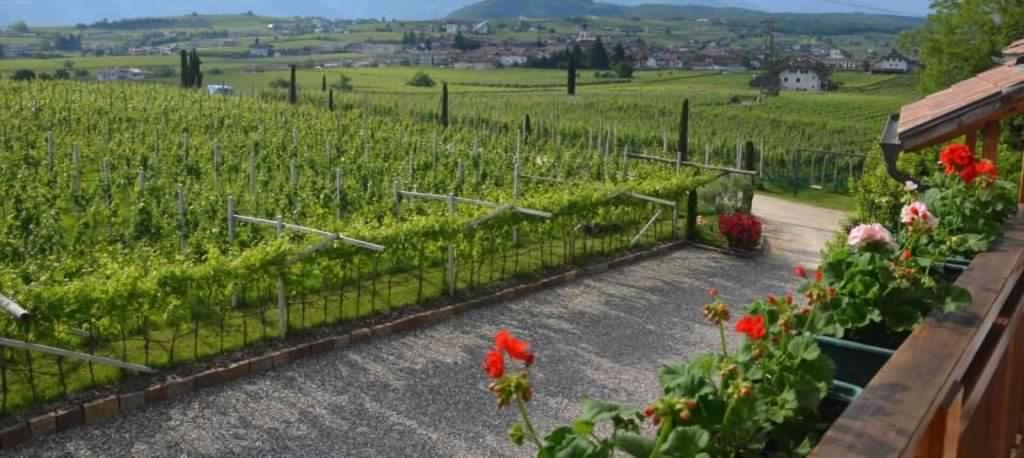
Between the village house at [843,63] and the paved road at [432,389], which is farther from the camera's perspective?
the village house at [843,63]

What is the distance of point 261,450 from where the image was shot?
6.79 m

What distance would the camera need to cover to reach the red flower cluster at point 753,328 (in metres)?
1.98

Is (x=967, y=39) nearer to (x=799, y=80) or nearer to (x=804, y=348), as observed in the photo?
(x=804, y=348)

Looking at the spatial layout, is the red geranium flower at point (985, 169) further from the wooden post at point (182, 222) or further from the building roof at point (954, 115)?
the wooden post at point (182, 222)

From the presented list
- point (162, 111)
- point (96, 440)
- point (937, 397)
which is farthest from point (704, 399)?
point (162, 111)

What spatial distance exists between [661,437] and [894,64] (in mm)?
84090

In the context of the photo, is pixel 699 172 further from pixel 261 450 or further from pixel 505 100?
pixel 505 100

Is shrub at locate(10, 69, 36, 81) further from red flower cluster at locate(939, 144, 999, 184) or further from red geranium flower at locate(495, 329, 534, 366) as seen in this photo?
red geranium flower at locate(495, 329, 534, 366)

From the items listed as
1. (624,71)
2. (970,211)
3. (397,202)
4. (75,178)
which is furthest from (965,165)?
(624,71)

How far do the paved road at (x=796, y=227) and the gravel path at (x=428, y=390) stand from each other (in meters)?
3.64

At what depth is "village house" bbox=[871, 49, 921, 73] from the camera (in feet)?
250

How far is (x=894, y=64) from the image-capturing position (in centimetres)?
7881

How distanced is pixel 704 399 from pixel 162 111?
2324cm

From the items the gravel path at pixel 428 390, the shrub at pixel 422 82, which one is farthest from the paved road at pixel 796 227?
the shrub at pixel 422 82
